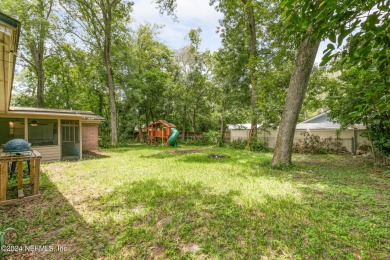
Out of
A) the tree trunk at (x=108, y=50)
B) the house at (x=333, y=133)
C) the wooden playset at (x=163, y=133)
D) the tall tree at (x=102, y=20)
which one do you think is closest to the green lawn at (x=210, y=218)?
the house at (x=333, y=133)

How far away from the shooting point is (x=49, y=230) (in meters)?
2.97

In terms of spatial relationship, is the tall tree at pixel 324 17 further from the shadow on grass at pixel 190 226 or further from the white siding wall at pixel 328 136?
the white siding wall at pixel 328 136

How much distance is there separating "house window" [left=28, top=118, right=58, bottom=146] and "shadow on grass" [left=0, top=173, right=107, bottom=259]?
597 cm

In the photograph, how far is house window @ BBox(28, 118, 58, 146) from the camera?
28.2 feet

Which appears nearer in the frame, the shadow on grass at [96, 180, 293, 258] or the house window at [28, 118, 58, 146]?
the shadow on grass at [96, 180, 293, 258]

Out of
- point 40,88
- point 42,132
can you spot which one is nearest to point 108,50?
point 40,88

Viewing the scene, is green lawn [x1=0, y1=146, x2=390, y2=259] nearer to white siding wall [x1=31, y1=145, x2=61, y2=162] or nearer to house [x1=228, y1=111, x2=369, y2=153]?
white siding wall [x1=31, y1=145, x2=61, y2=162]

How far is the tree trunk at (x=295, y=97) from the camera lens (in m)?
6.27

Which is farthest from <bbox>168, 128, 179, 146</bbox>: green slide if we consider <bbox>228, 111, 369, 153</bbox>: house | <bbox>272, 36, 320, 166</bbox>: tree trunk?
<bbox>272, 36, 320, 166</bbox>: tree trunk

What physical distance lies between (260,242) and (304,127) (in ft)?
44.7

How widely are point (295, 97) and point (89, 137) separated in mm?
13484

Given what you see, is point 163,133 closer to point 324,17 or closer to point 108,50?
point 108,50

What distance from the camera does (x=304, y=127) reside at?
45.3ft

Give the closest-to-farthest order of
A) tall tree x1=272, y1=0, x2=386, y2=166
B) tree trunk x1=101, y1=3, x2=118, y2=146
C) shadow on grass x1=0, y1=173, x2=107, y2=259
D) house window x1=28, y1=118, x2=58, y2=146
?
tall tree x1=272, y1=0, x2=386, y2=166, shadow on grass x1=0, y1=173, x2=107, y2=259, house window x1=28, y1=118, x2=58, y2=146, tree trunk x1=101, y1=3, x2=118, y2=146
